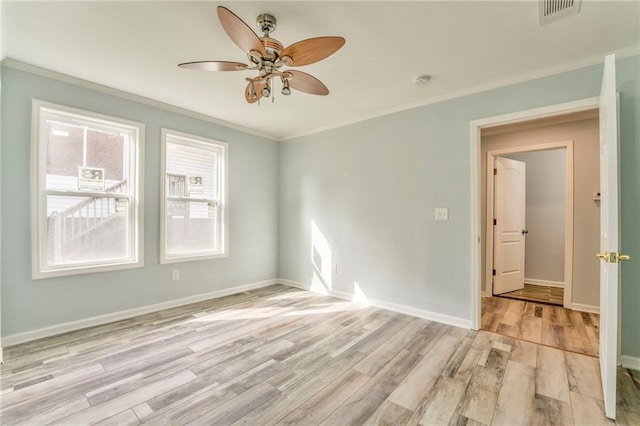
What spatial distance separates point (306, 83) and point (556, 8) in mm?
1705

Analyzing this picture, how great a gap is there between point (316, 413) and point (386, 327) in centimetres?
147

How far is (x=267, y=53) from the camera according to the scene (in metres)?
1.83

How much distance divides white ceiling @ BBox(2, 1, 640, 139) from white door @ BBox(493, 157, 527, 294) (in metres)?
1.98

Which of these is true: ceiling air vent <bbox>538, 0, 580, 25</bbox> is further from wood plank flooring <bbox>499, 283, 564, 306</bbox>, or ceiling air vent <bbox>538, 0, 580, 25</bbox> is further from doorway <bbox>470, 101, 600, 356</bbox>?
wood plank flooring <bbox>499, 283, 564, 306</bbox>

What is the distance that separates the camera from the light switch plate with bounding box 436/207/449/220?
308 centimetres

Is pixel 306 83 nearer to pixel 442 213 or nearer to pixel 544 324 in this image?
pixel 442 213

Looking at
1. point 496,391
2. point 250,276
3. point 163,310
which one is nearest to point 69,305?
point 163,310

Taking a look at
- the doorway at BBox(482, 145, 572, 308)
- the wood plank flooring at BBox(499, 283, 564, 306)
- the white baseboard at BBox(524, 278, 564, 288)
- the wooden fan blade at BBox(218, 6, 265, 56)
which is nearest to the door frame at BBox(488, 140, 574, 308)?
the doorway at BBox(482, 145, 572, 308)

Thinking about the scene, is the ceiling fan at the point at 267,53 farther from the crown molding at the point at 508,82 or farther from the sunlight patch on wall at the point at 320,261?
the sunlight patch on wall at the point at 320,261

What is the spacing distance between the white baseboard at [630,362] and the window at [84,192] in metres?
4.69

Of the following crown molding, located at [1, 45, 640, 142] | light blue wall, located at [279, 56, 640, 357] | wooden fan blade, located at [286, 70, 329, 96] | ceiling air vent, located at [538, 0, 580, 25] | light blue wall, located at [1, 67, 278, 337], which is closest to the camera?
ceiling air vent, located at [538, 0, 580, 25]

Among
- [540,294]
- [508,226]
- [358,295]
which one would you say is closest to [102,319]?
[358,295]

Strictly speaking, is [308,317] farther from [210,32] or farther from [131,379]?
[210,32]

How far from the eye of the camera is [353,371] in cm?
212
